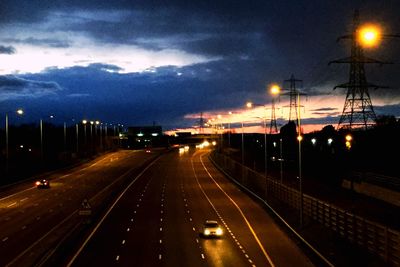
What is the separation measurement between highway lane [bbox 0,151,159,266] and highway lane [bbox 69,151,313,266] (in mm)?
3997

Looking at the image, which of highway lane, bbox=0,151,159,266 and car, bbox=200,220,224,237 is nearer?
highway lane, bbox=0,151,159,266

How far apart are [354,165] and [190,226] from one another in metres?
48.4

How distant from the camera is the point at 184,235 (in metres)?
45.5

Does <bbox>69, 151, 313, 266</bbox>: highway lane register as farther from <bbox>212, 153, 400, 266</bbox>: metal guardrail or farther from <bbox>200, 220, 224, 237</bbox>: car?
<bbox>212, 153, 400, 266</bbox>: metal guardrail

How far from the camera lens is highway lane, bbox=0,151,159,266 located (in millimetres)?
42319

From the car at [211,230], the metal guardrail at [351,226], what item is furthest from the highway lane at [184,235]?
the metal guardrail at [351,226]

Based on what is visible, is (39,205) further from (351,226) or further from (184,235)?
(351,226)

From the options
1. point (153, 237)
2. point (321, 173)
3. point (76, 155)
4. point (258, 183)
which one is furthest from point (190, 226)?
point (76, 155)

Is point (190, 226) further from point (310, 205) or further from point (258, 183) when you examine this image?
point (258, 183)

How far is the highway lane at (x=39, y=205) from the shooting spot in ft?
139

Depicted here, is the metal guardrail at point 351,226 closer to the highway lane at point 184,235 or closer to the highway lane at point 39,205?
the highway lane at point 184,235

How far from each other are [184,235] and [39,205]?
2926 centimetres

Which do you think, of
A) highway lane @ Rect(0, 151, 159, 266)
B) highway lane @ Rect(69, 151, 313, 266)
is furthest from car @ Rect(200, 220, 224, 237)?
highway lane @ Rect(0, 151, 159, 266)

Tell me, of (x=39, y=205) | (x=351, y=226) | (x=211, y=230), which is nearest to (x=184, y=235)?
(x=211, y=230)
